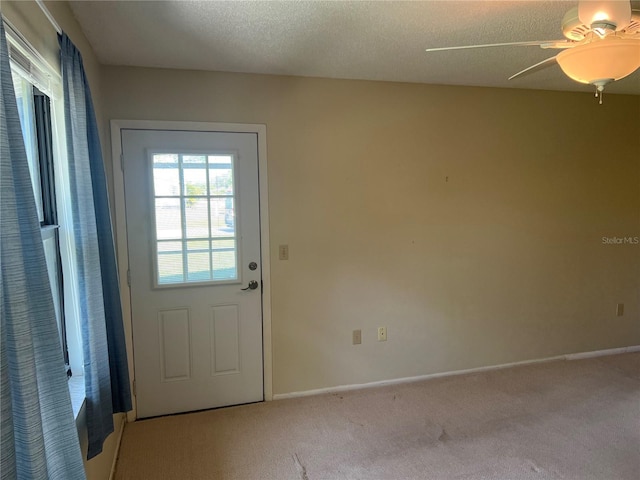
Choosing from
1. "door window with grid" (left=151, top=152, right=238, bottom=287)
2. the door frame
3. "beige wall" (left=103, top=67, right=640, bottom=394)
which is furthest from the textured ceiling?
"door window with grid" (left=151, top=152, right=238, bottom=287)

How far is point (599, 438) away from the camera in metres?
2.54

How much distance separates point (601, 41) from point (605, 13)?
0.36 ft

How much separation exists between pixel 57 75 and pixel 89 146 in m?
0.30

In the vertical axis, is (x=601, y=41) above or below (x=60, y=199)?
above

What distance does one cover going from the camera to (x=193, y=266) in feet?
9.34

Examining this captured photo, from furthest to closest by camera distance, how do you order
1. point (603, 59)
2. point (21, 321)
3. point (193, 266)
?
point (193, 266) < point (603, 59) < point (21, 321)

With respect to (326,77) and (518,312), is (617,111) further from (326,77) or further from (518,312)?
(326,77)

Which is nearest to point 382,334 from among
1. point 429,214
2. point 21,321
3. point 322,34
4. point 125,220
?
point 429,214

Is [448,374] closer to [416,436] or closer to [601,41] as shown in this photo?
[416,436]

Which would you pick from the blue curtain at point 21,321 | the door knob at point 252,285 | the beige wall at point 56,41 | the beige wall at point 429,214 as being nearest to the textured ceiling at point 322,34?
the beige wall at point 56,41

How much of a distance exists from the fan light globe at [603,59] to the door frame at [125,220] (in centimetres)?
192

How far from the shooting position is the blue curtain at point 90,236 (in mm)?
1635

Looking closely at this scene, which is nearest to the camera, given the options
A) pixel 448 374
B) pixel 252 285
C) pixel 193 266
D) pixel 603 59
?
pixel 603 59

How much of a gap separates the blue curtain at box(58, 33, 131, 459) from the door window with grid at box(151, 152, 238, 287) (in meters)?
0.87
